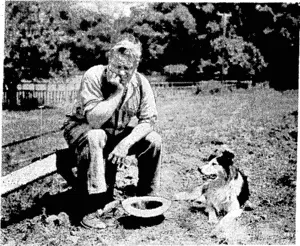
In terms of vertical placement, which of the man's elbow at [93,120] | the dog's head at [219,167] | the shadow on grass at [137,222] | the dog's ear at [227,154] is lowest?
the shadow on grass at [137,222]

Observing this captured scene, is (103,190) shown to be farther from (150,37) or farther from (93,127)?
(150,37)

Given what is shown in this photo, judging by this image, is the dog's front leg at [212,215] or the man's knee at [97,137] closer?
the man's knee at [97,137]

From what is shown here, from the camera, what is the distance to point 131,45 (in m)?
2.51

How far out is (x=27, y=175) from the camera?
9.30 feet

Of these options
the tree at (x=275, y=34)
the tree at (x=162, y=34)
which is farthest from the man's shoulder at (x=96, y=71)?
the tree at (x=275, y=34)

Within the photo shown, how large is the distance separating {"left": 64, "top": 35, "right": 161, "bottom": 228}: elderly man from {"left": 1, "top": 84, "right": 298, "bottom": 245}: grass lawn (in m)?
0.32

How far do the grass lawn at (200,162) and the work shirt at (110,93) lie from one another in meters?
0.71

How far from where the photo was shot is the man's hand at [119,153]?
247 cm

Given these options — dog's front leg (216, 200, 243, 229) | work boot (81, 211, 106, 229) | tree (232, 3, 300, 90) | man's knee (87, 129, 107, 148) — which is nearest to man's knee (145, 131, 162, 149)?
man's knee (87, 129, 107, 148)

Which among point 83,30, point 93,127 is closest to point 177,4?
point 83,30

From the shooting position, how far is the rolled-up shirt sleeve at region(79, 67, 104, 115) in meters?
2.46

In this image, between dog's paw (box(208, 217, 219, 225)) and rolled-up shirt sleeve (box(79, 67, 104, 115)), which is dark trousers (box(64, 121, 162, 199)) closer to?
rolled-up shirt sleeve (box(79, 67, 104, 115))

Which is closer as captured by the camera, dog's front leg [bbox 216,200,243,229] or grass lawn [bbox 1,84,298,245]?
grass lawn [bbox 1,84,298,245]

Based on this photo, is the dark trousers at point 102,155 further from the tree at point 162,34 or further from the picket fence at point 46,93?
the picket fence at point 46,93
